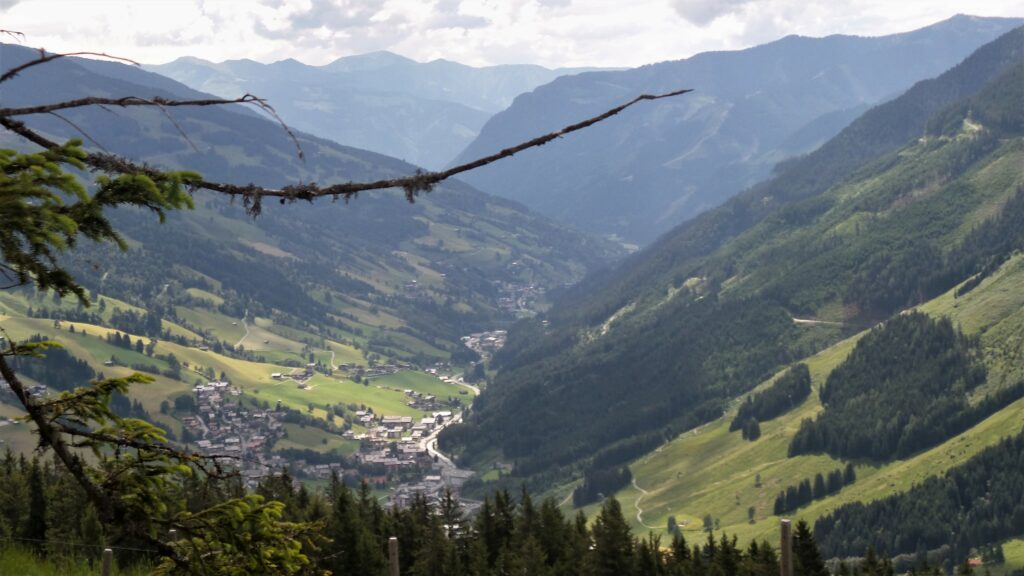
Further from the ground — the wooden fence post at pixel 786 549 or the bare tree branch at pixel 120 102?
the bare tree branch at pixel 120 102

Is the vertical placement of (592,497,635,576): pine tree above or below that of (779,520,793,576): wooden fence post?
below

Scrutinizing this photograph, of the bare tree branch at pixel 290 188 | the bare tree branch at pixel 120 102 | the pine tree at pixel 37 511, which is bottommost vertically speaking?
the pine tree at pixel 37 511

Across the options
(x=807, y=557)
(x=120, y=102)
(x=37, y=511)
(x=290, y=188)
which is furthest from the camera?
(x=807, y=557)

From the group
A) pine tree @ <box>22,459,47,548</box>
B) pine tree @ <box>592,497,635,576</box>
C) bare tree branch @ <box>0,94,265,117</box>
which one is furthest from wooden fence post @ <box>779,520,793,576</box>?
pine tree @ <box>592,497,635,576</box>

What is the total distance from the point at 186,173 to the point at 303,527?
17.1ft

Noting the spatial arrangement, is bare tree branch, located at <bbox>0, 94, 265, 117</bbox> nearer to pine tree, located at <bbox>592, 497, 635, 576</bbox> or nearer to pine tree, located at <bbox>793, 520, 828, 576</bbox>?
pine tree, located at <bbox>592, 497, 635, 576</bbox>

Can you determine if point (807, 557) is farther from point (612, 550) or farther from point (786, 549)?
point (786, 549)

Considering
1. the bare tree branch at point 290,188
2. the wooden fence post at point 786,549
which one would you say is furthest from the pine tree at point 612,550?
the bare tree branch at point 290,188

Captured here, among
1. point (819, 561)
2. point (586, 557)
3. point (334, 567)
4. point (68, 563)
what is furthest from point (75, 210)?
point (819, 561)

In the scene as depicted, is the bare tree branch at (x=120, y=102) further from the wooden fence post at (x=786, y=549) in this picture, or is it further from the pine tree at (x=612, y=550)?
the pine tree at (x=612, y=550)

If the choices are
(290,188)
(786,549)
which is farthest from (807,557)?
(290,188)

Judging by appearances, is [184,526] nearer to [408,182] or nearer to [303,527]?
[303,527]

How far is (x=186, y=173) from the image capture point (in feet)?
40.5

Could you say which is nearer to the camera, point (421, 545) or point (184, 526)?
point (184, 526)
